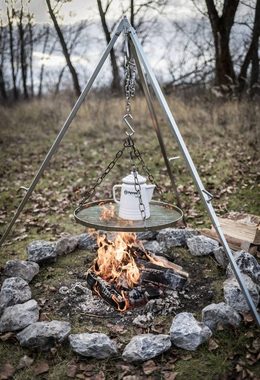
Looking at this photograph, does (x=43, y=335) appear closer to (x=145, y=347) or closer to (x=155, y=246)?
(x=145, y=347)

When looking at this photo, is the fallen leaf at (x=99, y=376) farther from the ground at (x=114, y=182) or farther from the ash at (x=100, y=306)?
the ash at (x=100, y=306)

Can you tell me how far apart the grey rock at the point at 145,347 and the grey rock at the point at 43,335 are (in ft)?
1.69

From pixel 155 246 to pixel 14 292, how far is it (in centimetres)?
169

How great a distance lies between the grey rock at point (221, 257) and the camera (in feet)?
13.4

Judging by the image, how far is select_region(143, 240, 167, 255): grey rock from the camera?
454 centimetres

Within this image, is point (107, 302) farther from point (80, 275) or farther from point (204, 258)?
point (204, 258)

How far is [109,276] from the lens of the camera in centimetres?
380

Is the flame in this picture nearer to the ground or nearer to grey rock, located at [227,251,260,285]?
the ground

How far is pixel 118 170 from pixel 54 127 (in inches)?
206

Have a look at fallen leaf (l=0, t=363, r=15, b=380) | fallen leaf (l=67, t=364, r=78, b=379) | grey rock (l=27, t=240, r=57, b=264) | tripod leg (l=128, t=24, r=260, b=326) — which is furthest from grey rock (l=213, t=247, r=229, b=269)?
fallen leaf (l=0, t=363, r=15, b=380)

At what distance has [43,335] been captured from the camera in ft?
9.86

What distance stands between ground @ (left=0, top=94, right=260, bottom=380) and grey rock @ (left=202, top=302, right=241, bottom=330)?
7 centimetres

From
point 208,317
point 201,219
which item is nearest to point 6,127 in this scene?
point 201,219

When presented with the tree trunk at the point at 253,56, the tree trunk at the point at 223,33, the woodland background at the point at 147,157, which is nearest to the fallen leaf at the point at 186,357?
the woodland background at the point at 147,157
